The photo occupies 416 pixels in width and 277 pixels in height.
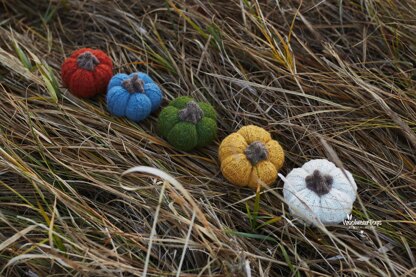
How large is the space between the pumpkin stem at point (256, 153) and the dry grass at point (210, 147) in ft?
0.68

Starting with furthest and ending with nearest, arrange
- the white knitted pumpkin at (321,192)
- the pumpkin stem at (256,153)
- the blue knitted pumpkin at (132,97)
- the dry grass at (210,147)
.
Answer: the blue knitted pumpkin at (132,97) → the pumpkin stem at (256,153) → the white knitted pumpkin at (321,192) → the dry grass at (210,147)

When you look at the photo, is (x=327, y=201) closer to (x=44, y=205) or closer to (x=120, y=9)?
(x=44, y=205)

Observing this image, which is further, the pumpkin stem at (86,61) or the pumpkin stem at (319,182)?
the pumpkin stem at (86,61)

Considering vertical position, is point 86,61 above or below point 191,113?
above

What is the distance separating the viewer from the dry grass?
2.47 metres

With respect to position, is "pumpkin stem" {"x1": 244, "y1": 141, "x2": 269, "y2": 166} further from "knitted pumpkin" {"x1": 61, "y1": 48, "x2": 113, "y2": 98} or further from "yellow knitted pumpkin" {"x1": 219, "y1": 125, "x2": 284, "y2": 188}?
"knitted pumpkin" {"x1": 61, "y1": 48, "x2": 113, "y2": 98}

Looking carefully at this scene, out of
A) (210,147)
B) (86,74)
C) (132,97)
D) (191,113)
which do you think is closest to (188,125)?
(191,113)

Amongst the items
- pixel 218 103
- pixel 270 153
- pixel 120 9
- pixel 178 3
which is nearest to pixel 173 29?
pixel 178 3

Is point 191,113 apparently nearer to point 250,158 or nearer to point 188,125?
point 188,125

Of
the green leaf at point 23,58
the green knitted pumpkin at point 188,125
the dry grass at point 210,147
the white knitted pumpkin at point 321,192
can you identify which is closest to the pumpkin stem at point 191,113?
the green knitted pumpkin at point 188,125

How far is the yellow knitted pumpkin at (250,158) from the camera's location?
2.76 m

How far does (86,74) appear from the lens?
315 cm

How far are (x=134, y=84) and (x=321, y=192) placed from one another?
50.7 inches

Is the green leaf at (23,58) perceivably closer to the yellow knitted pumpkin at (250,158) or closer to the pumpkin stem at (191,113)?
the pumpkin stem at (191,113)
